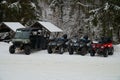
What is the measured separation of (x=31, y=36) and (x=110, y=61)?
6.95 meters

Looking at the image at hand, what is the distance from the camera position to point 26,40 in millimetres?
21094

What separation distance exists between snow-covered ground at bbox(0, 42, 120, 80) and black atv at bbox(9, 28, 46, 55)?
2.29 meters

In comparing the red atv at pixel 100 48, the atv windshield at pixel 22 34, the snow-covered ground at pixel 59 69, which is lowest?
the snow-covered ground at pixel 59 69

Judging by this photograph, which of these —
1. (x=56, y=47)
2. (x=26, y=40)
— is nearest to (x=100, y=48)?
(x=56, y=47)

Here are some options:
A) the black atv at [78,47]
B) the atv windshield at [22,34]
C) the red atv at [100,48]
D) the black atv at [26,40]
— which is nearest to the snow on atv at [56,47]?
the black atv at [78,47]

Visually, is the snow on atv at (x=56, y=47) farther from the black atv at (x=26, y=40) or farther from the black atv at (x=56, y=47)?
the black atv at (x=26, y=40)

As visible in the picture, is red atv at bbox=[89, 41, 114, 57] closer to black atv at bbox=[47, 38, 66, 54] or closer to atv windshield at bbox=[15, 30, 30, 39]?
black atv at bbox=[47, 38, 66, 54]

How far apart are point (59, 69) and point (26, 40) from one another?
6938mm

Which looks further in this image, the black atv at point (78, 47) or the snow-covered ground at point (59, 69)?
the black atv at point (78, 47)

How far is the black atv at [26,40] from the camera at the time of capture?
68.2ft

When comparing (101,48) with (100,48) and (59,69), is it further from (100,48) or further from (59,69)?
(59,69)

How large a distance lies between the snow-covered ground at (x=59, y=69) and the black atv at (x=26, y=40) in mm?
2293

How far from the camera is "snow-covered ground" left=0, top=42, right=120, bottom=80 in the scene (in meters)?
12.8

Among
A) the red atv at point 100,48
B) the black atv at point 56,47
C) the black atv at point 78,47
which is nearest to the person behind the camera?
the red atv at point 100,48
